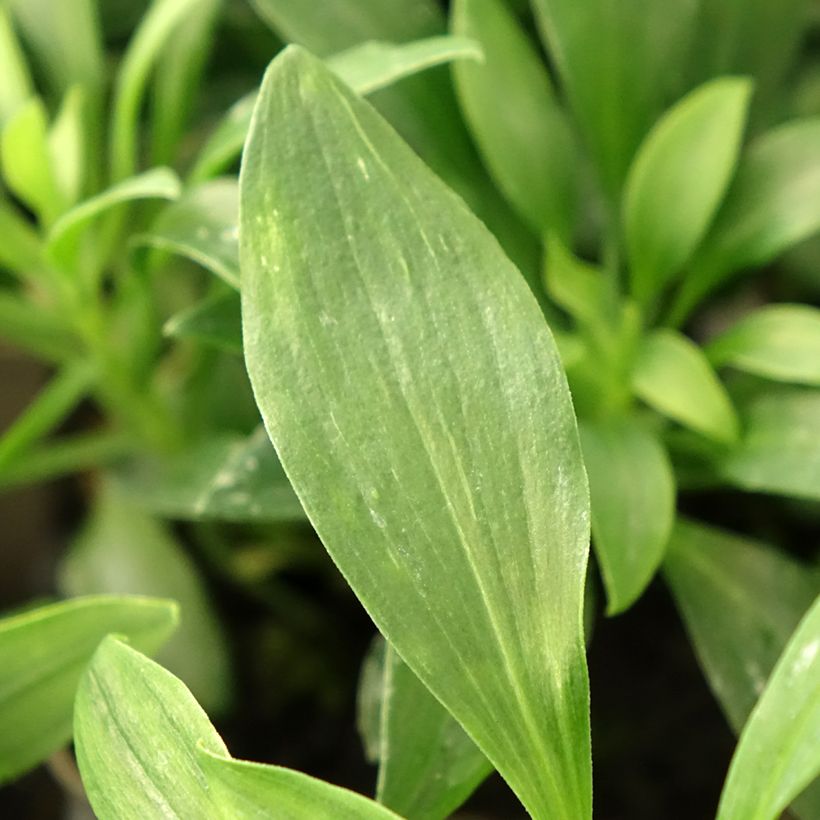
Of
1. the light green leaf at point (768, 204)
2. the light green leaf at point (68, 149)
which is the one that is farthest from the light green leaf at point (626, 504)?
the light green leaf at point (68, 149)

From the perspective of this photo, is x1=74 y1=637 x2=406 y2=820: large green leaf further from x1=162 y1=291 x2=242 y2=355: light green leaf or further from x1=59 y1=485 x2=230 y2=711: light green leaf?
x1=59 y1=485 x2=230 y2=711: light green leaf

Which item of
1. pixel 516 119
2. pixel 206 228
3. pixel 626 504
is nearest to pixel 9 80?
pixel 206 228

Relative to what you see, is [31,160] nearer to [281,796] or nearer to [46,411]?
[46,411]

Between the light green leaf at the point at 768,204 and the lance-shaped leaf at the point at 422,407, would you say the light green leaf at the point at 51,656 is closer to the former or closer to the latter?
the lance-shaped leaf at the point at 422,407

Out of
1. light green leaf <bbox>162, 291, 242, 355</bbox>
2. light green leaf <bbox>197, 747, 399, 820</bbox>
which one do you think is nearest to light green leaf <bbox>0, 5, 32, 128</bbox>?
light green leaf <bbox>162, 291, 242, 355</bbox>

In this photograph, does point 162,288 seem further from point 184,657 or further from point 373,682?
point 373,682
